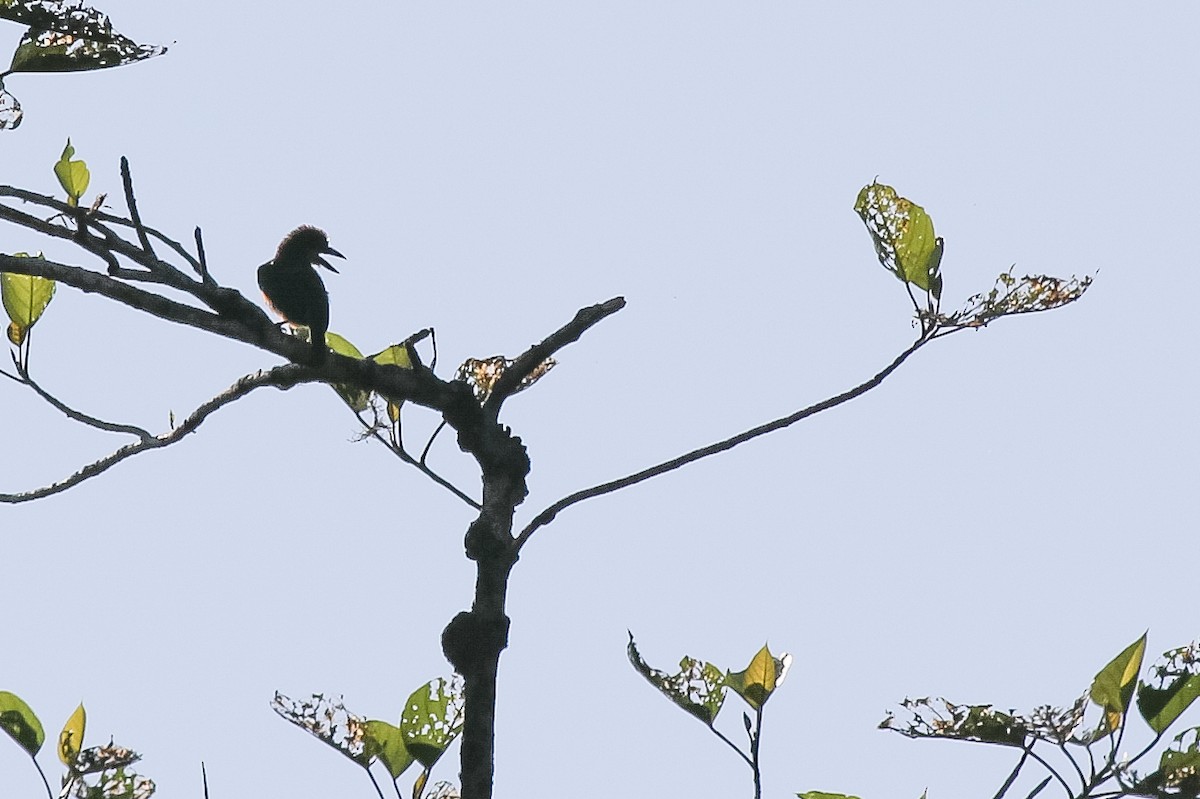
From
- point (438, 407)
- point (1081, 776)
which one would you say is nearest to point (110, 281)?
point (438, 407)

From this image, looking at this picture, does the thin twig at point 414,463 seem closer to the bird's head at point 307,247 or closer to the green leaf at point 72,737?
the green leaf at point 72,737

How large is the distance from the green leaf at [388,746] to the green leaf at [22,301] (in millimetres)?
1353

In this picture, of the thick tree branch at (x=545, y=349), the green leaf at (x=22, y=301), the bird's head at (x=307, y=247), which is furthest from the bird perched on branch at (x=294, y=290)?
A: the thick tree branch at (x=545, y=349)

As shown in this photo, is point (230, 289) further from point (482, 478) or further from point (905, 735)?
point (905, 735)

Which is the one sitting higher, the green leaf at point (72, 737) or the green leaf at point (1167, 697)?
the green leaf at point (72, 737)

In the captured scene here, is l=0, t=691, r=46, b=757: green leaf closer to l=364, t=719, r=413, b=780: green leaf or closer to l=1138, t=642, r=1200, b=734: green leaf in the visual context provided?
l=364, t=719, r=413, b=780: green leaf

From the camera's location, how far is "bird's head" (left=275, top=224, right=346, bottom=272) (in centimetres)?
665

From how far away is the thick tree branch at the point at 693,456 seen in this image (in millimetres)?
3275

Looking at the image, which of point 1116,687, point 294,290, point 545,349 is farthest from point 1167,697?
point 294,290

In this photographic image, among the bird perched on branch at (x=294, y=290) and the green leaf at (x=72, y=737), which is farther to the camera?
the bird perched on branch at (x=294, y=290)

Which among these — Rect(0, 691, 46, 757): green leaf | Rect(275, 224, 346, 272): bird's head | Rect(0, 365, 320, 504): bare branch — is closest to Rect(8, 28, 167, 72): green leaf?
Rect(0, 365, 320, 504): bare branch

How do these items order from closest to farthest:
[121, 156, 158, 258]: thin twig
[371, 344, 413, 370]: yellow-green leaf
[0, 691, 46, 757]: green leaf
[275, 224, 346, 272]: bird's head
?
[121, 156, 158, 258]: thin twig
[0, 691, 46, 757]: green leaf
[371, 344, 413, 370]: yellow-green leaf
[275, 224, 346, 272]: bird's head

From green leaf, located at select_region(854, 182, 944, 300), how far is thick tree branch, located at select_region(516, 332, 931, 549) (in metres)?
0.30

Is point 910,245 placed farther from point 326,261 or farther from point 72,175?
point 326,261
